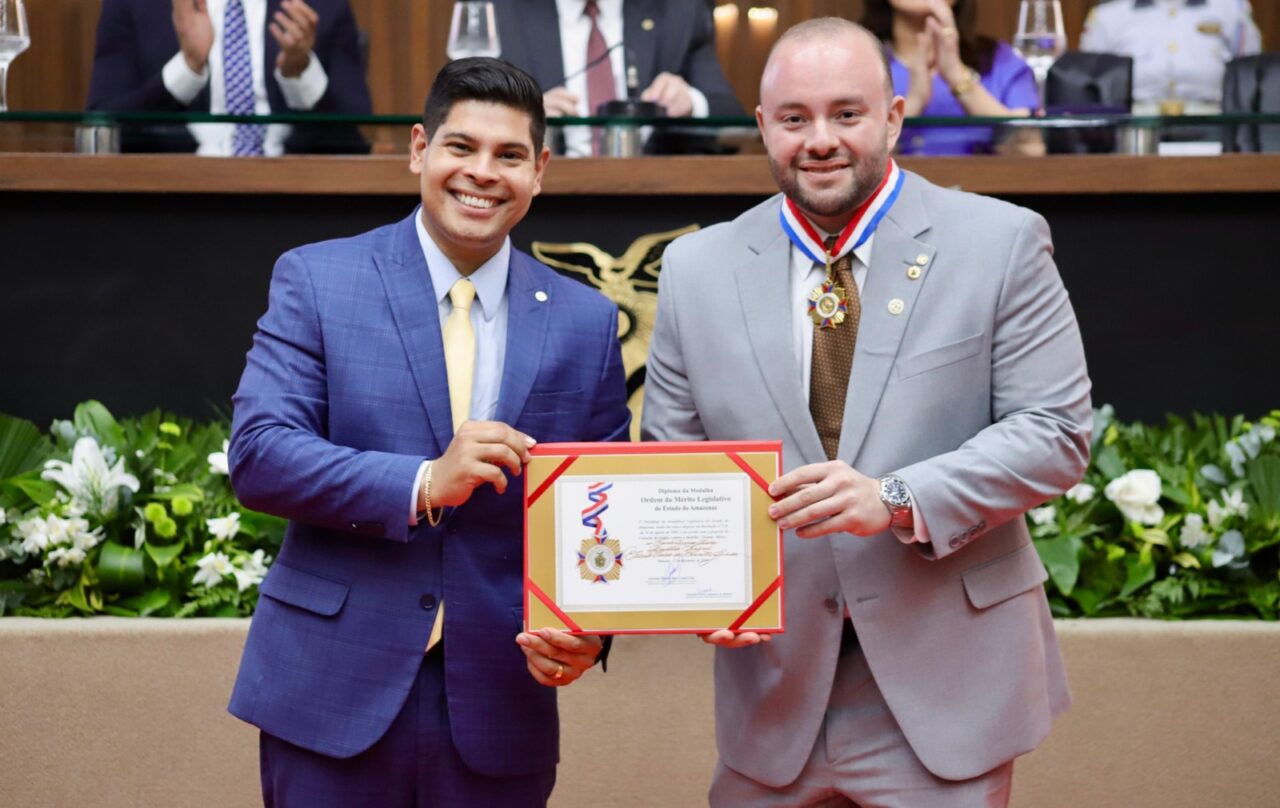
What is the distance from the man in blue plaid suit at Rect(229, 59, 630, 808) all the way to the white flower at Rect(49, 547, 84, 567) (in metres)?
1.27

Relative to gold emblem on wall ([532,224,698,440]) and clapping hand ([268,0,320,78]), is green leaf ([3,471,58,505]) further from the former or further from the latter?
clapping hand ([268,0,320,78])

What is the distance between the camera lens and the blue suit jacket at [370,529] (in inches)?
86.8

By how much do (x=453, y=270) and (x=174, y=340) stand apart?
6.06ft

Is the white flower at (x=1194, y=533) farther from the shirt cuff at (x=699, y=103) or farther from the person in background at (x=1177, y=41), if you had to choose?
the person in background at (x=1177, y=41)

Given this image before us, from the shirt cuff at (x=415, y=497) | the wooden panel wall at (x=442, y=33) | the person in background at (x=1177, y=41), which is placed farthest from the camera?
the wooden panel wall at (x=442, y=33)

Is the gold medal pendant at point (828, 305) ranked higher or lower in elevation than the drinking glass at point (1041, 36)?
lower

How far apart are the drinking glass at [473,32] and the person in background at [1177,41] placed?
230 centimetres

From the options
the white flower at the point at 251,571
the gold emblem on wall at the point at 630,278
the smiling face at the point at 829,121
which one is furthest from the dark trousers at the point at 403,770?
the gold emblem on wall at the point at 630,278

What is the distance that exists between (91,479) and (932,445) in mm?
2046

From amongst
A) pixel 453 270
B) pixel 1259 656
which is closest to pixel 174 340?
pixel 453 270

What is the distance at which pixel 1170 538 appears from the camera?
3.52 metres

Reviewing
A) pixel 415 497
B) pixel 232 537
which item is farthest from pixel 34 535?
pixel 415 497

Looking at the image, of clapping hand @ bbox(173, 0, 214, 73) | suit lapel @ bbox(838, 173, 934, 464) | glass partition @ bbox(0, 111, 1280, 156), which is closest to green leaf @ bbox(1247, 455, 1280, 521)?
glass partition @ bbox(0, 111, 1280, 156)

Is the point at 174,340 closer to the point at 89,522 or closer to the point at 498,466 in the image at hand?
the point at 89,522
